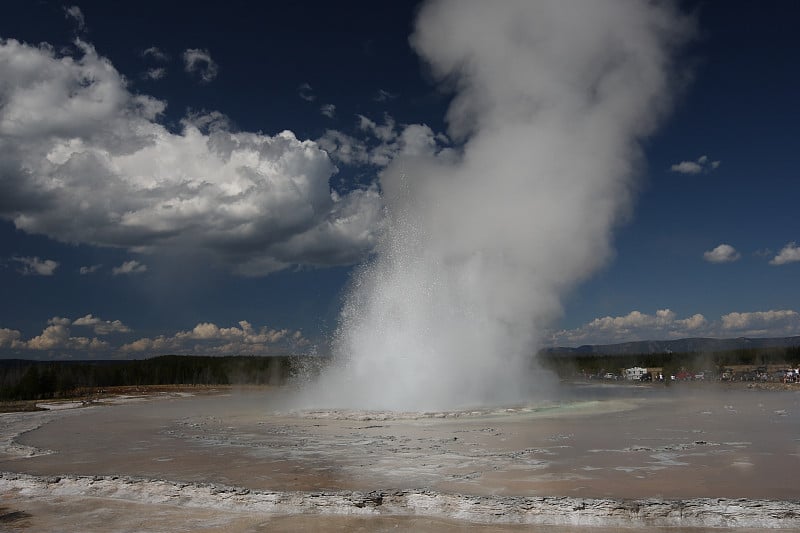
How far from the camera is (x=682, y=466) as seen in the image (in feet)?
31.1

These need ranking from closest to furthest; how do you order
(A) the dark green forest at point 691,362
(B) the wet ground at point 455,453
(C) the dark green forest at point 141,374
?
(B) the wet ground at point 455,453 < (C) the dark green forest at point 141,374 < (A) the dark green forest at point 691,362

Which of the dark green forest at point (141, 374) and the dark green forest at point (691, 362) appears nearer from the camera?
the dark green forest at point (141, 374)

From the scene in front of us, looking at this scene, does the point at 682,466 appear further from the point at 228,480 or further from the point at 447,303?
the point at 447,303

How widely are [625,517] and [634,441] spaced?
20.1 feet

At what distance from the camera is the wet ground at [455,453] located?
27.2 ft

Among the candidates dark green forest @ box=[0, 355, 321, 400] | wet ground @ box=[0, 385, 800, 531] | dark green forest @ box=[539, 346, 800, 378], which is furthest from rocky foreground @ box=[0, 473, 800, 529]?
dark green forest @ box=[539, 346, 800, 378]

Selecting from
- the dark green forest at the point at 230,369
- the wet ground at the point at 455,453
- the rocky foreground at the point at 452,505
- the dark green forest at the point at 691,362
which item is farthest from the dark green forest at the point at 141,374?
the rocky foreground at the point at 452,505

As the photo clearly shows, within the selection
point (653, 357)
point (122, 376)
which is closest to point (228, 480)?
point (122, 376)

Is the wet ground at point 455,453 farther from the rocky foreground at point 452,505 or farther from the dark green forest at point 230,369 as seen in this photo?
the dark green forest at point 230,369

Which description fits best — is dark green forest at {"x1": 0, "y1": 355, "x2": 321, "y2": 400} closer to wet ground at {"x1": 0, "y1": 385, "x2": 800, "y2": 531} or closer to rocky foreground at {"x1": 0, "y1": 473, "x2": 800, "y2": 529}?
wet ground at {"x1": 0, "y1": 385, "x2": 800, "y2": 531}

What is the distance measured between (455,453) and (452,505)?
3.97 metres

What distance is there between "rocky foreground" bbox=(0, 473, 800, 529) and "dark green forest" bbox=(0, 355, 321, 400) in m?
39.5

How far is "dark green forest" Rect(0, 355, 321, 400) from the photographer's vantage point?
45406 mm

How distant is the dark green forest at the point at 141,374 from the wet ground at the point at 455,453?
29469mm
